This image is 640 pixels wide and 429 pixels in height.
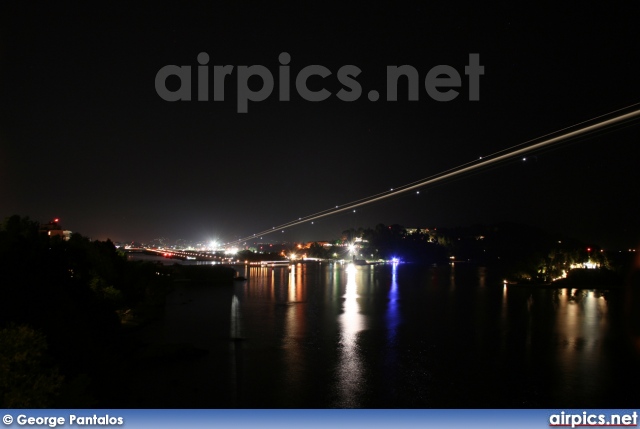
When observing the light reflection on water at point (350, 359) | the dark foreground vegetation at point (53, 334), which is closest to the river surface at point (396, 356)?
the light reflection on water at point (350, 359)

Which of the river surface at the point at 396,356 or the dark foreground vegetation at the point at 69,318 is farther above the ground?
the dark foreground vegetation at the point at 69,318

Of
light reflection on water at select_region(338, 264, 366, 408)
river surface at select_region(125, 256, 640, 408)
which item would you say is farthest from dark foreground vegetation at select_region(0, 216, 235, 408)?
light reflection on water at select_region(338, 264, 366, 408)

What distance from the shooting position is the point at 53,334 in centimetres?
609

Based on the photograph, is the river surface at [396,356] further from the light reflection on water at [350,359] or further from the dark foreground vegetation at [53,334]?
the dark foreground vegetation at [53,334]

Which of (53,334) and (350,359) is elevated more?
(53,334)

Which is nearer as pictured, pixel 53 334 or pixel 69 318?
pixel 53 334

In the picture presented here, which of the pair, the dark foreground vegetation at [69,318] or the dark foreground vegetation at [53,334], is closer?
the dark foreground vegetation at [53,334]

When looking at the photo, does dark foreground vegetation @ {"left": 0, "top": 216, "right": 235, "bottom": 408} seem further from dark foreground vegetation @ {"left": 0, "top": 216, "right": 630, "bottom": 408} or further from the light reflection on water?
the light reflection on water

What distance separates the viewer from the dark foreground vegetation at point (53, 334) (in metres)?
3.97

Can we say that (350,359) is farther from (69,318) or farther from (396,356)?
(69,318)

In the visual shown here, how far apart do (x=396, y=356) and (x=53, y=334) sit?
5.70 m

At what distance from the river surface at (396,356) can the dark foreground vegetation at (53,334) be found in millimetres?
757

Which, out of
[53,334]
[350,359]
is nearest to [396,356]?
[350,359]

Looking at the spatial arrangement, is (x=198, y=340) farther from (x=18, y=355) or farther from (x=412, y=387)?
(x=18, y=355)
